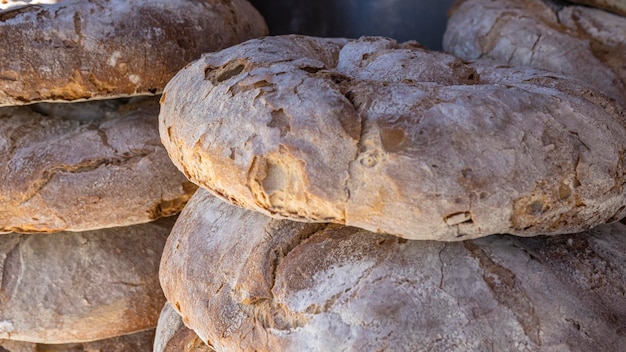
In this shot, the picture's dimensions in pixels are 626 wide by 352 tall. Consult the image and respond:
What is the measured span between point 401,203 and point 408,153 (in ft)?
0.26

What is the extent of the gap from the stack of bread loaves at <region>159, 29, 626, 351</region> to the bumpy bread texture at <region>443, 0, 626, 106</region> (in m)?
0.47

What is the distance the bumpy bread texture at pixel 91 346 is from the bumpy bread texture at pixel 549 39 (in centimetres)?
128

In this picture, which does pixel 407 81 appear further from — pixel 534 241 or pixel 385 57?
pixel 534 241

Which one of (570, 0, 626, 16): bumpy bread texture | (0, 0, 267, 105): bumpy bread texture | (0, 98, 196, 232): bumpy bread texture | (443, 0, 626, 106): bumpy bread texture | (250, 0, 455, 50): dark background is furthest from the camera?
(250, 0, 455, 50): dark background

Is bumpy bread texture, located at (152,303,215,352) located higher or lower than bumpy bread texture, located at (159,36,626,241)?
lower

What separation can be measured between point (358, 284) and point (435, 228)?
0.59ft

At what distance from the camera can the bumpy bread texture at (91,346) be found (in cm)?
184

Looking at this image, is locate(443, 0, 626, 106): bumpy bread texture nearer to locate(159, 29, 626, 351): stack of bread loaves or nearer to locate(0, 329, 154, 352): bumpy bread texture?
locate(159, 29, 626, 351): stack of bread loaves

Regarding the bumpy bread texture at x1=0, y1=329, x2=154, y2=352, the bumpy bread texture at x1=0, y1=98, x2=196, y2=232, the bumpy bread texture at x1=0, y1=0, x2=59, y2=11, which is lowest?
the bumpy bread texture at x1=0, y1=329, x2=154, y2=352

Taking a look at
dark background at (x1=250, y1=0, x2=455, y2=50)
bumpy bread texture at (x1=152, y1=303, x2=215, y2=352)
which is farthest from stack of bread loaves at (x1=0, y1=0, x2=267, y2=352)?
dark background at (x1=250, y1=0, x2=455, y2=50)

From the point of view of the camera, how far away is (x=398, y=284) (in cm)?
111

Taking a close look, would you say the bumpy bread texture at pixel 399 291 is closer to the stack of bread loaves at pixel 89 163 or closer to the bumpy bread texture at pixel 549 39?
the stack of bread loaves at pixel 89 163

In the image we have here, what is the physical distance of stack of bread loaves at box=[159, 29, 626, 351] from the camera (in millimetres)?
1020

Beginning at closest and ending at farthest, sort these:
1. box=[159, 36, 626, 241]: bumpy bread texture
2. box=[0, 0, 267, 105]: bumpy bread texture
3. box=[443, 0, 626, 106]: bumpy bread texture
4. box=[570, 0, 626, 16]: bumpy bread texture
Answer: box=[159, 36, 626, 241]: bumpy bread texture
box=[0, 0, 267, 105]: bumpy bread texture
box=[443, 0, 626, 106]: bumpy bread texture
box=[570, 0, 626, 16]: bumpy bread texture
